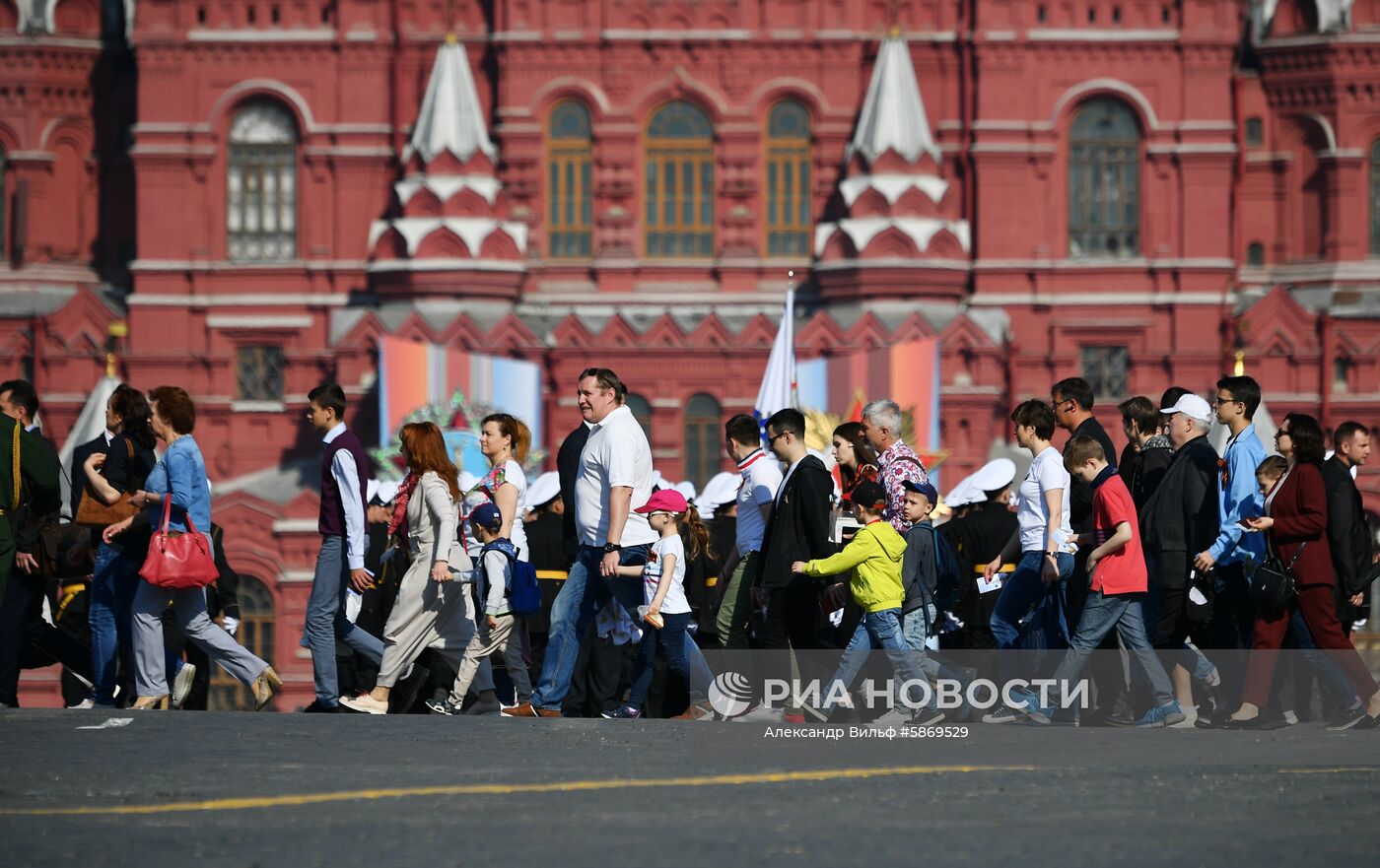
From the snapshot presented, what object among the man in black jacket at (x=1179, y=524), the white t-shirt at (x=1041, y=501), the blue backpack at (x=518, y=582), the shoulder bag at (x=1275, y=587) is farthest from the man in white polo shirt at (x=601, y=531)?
the shoulder bag at (x=1275, y=587)

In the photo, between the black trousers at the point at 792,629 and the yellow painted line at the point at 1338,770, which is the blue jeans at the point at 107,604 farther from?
the yellow painted line at the point at 1338,770

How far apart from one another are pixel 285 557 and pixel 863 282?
8945 mm

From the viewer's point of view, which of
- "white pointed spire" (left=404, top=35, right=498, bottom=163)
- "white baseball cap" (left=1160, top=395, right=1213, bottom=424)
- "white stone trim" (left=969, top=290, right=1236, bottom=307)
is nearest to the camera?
"white baseball cap" (left=1160, top=395, right=1213, bottom=424)

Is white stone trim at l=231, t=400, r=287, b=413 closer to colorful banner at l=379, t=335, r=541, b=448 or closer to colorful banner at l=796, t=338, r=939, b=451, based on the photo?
colorful banner at l=379, t=335, r=541, b=448

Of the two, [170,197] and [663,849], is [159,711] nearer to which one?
[663,849]

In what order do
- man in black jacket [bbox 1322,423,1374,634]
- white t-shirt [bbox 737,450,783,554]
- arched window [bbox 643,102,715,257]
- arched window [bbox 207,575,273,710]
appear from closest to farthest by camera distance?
man in black jacket [bbox 1322,423,1374,634]
white t-shirt [bbox 737,450,783,554]
arched window [bbox 207,575,273,710]
arched window [bbox 643,102,715,257]

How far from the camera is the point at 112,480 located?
14.8 m

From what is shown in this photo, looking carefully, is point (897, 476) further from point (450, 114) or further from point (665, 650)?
point (450, 114)

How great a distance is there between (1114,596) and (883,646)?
1.17 m

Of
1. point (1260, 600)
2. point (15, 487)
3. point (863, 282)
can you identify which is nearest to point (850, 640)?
point (1260, 600)

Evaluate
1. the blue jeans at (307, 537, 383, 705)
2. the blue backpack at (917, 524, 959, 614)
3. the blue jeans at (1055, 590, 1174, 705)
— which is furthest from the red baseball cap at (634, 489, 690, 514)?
the blue jeans at (1055, 590, 1174, 705)

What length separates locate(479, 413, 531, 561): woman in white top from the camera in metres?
14.6

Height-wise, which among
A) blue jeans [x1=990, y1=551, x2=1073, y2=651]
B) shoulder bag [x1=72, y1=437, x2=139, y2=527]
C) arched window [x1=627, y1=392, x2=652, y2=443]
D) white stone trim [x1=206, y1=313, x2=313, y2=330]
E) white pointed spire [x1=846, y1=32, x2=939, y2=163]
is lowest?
blue jeans [x1=990, y1=551, x2=1073, y2=651]

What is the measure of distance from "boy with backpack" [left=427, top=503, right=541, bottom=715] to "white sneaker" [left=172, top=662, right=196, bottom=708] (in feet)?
5.76
